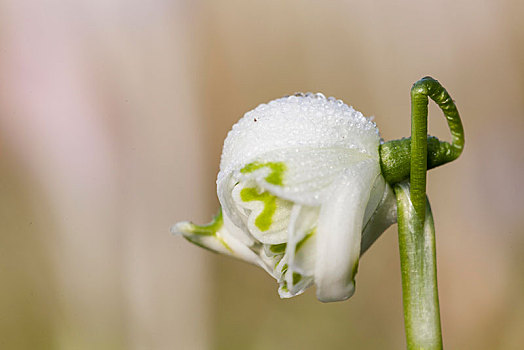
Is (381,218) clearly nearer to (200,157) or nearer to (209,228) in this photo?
(209,228)

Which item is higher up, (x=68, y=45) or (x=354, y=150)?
(x=68, y=45)

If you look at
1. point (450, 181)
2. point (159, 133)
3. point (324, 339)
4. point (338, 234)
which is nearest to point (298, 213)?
point (338, 234)

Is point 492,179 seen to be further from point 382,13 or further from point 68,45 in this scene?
point 68,45

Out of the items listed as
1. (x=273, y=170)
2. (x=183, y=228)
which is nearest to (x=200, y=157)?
(x=183, y=228)

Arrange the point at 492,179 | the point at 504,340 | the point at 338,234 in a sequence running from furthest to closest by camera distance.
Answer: the point at 492,179, the point at 504,340, the point at 338,234

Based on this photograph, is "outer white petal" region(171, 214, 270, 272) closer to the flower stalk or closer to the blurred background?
the flower stalk

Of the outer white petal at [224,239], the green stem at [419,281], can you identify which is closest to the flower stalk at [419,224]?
the green stem at [419,281]

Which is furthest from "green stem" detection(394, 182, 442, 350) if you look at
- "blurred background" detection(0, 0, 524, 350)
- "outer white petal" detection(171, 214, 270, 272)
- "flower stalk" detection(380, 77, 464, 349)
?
"blurred background" detection(0, 0, 524, 350)

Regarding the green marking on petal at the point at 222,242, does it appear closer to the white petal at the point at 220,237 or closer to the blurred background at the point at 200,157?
the white petal at the point at 220,237
